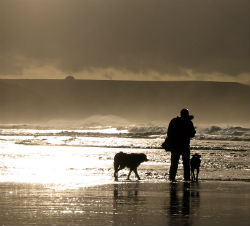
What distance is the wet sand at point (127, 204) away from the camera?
9633 mm

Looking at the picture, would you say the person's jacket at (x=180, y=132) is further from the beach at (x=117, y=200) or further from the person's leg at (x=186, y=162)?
the beach at (x=117, y=200)

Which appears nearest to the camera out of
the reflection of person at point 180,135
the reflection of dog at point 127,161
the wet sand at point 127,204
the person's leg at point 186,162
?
the wet sand at point 127,204

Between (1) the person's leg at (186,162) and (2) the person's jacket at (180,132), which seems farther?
(1) the person's leg at (186,162)

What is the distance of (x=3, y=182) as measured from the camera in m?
15.3

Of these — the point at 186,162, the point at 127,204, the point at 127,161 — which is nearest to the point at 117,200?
the point at 127,204

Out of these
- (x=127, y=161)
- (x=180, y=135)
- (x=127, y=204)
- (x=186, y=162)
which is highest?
(x=180, y=135)

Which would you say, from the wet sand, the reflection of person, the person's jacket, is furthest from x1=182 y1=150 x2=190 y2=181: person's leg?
the wet sand

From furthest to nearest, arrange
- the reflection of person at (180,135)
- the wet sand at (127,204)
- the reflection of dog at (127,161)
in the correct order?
the reflection of dog at (127,161)
the reflection of person at (180,135)
the wet sand at (127,204)

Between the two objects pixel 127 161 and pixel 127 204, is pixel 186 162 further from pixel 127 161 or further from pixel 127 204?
pixel 127 204

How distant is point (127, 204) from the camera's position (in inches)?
449

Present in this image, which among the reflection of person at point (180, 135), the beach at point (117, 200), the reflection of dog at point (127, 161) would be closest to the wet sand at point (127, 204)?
the beach at point (117, 200)

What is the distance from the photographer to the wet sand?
31.6 feet

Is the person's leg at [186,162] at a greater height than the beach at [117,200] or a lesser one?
greater

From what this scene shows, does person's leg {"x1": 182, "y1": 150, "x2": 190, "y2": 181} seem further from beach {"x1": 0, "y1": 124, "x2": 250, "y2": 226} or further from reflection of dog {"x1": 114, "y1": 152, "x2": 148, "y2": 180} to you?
reflection of dog {"x1": 114, "y1": 152, "x2": 148, "y2": 180}
